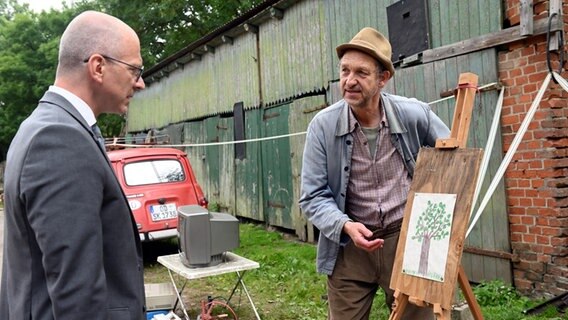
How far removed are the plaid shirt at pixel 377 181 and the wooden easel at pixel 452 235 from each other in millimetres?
169

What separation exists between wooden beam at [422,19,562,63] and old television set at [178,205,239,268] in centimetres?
298

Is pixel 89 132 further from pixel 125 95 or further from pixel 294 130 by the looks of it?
pixel 294 130

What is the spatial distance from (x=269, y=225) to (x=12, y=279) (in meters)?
8.80

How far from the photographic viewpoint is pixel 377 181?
2.81 metres

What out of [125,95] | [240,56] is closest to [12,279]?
[125,95]

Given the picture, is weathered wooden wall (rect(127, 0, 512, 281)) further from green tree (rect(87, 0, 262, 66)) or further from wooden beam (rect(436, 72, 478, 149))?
green tree (rect(87, 0, 262, 66))

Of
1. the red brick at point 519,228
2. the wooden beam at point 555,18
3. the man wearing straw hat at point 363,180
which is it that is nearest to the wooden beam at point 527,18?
the wooden beam at point 555,18

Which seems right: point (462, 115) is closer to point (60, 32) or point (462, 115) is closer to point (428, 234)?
point (428, 234)

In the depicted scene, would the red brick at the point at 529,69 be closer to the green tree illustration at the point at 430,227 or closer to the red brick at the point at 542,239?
the red brick at the point at 542,239

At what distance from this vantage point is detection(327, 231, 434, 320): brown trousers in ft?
9.24

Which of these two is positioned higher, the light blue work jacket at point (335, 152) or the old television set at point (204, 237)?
the light blue work jacket at point (335, 152)

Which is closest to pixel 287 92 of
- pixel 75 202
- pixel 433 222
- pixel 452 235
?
pixel 433 222

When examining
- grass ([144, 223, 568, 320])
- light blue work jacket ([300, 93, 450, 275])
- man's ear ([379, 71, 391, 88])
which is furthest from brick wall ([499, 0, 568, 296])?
man's ear ([379, 71, 391, 88])

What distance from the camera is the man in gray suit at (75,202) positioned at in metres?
1.48
